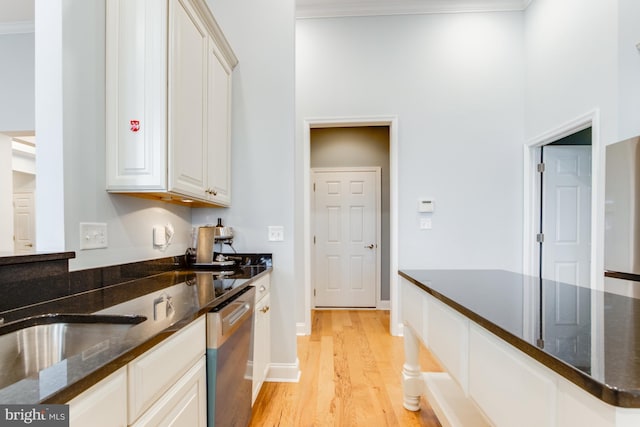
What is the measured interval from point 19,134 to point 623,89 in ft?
16.9

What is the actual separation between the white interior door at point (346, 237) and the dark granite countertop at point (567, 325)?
284cm

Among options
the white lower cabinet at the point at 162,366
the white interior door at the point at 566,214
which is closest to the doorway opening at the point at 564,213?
the white interior door at the point at 566,214

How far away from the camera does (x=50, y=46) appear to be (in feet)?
4.13

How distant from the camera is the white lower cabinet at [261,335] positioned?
6.06ft

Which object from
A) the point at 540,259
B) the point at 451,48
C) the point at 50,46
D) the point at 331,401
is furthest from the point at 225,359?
the point at 451,48

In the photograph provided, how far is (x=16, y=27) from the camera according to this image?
284 centimetres

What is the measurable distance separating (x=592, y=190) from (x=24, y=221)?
6.95 meters

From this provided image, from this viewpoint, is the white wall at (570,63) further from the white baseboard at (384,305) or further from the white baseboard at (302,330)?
the white baseboard at (302,330)

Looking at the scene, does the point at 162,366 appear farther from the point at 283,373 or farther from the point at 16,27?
the point at 16,27

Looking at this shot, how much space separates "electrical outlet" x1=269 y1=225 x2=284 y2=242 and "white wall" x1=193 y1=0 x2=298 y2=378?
3 cm

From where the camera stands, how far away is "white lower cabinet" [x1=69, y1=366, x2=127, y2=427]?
59 centimetres

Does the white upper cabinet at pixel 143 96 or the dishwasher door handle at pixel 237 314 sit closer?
the dishwasher door handle at pixel 237 314

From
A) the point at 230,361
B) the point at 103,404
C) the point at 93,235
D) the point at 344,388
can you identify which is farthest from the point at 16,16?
the point at 344,388

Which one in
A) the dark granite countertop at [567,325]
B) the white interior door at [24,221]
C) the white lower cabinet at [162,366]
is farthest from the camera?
the white interior door at [24,221]
